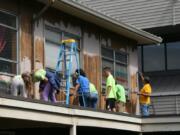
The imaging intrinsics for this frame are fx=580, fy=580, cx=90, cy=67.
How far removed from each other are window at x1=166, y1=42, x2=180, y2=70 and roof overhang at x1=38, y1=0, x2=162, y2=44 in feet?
10.3

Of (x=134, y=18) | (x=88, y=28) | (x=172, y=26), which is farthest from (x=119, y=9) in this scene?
(x=88, y=28)

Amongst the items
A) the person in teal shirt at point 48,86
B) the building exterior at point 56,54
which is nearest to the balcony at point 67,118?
the building exterior at point 56,54

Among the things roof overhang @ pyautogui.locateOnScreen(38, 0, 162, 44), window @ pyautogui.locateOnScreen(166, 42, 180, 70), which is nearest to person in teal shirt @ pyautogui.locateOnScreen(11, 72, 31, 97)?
roof overhang @ pyautogui.locateOnScreen(38, 0, 162, 44)

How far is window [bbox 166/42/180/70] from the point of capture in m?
25.6

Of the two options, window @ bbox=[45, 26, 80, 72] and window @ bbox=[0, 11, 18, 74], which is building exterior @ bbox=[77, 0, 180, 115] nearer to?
window @ bbox=[45, 26, 80, 72]

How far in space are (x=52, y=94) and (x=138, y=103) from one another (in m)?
7.64

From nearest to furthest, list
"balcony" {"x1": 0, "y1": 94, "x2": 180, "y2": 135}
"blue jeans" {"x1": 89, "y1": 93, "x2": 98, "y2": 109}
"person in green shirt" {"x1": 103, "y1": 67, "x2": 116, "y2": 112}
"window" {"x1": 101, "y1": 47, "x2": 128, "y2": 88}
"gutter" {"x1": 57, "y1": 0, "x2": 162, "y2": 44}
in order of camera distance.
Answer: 1. "balcony" {"x1": 0, "y1": 94, "x2": 180, "y2": 135}
2. "blue jeans" {"x1": 89, "y1": 93, "x2": 98, "y2": 109}
3. "gutter" {"x1": 57, "y1": 0, "x2": 162, "y2": 44}
4. "person in green shirt" {"x1": 103, "y1": 67, "x2": 116, "y2": 112}
5. "window" {"x1": 101, "y1": 47, "x2": 128, "y2": 88}

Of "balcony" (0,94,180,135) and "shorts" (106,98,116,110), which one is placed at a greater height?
"shorts" (106,98,116,110)

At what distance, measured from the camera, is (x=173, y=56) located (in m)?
25.8

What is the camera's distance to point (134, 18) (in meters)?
26.1

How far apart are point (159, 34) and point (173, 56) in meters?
1.16

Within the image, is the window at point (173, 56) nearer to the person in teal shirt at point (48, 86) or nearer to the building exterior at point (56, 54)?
the building exterior at point (56, 54)

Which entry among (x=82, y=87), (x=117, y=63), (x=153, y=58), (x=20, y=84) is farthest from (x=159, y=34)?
(x=20, y=84)

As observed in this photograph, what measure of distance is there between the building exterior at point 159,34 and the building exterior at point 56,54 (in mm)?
3164
